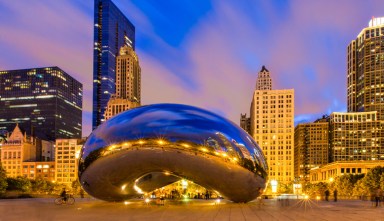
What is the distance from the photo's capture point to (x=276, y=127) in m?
161

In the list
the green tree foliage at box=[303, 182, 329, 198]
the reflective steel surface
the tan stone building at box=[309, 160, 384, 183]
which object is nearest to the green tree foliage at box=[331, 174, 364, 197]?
the green tree foliage at box=[303, 182, 329, 198]

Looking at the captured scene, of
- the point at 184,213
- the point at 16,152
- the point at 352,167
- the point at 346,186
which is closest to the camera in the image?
the point at 184,213

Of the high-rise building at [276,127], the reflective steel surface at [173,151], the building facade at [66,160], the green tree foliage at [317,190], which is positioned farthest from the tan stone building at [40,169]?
the reflective steel surface at [173,151]

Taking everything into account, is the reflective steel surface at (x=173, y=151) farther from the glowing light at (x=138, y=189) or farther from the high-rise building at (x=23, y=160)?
the high-rise building at (x=23, y=160)

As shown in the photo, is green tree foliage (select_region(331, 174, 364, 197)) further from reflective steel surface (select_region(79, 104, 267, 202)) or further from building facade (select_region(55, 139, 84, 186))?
building facade (select_region(55, 139, 84, 186))

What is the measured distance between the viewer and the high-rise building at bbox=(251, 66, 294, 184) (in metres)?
159

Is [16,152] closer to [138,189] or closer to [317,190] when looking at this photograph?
[317,190]

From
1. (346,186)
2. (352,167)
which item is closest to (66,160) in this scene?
(352,167)

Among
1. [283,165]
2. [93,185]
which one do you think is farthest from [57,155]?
[93,185]

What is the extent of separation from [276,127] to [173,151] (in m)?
147

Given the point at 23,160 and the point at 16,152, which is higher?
the point at 16,152

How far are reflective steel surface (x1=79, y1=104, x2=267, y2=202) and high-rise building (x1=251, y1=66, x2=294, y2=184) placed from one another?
14210cm

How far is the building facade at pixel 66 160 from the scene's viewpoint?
173750 mm

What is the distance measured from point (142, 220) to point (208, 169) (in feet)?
14.7
